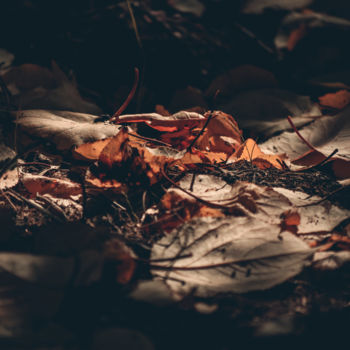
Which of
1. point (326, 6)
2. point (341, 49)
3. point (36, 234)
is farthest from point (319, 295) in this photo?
point (326, 6)

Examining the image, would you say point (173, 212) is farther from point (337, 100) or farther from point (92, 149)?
point (337, 100)

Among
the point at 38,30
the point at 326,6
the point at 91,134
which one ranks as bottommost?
the point at 91,134

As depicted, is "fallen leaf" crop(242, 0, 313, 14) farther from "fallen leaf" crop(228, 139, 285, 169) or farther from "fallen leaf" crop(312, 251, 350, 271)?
"fallen leaf" crop(312, 251, 350, 271)

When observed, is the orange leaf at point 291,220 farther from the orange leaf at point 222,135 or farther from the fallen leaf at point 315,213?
the orange leaf at point 222,135

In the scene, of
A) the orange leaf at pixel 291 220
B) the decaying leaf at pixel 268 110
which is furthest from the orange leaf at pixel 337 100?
the orange leaf at pixel 291 220

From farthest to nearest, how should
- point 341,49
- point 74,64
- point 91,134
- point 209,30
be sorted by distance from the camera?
point 341,49 → point 209,30 → point 74,64 → point 91,134

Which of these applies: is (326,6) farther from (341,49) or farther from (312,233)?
(312,233)

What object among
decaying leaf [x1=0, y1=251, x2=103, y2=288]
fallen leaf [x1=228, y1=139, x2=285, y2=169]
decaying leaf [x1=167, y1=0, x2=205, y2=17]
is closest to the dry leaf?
fallen leaf [x1=228, y1=139, x2=285, y2=169]
